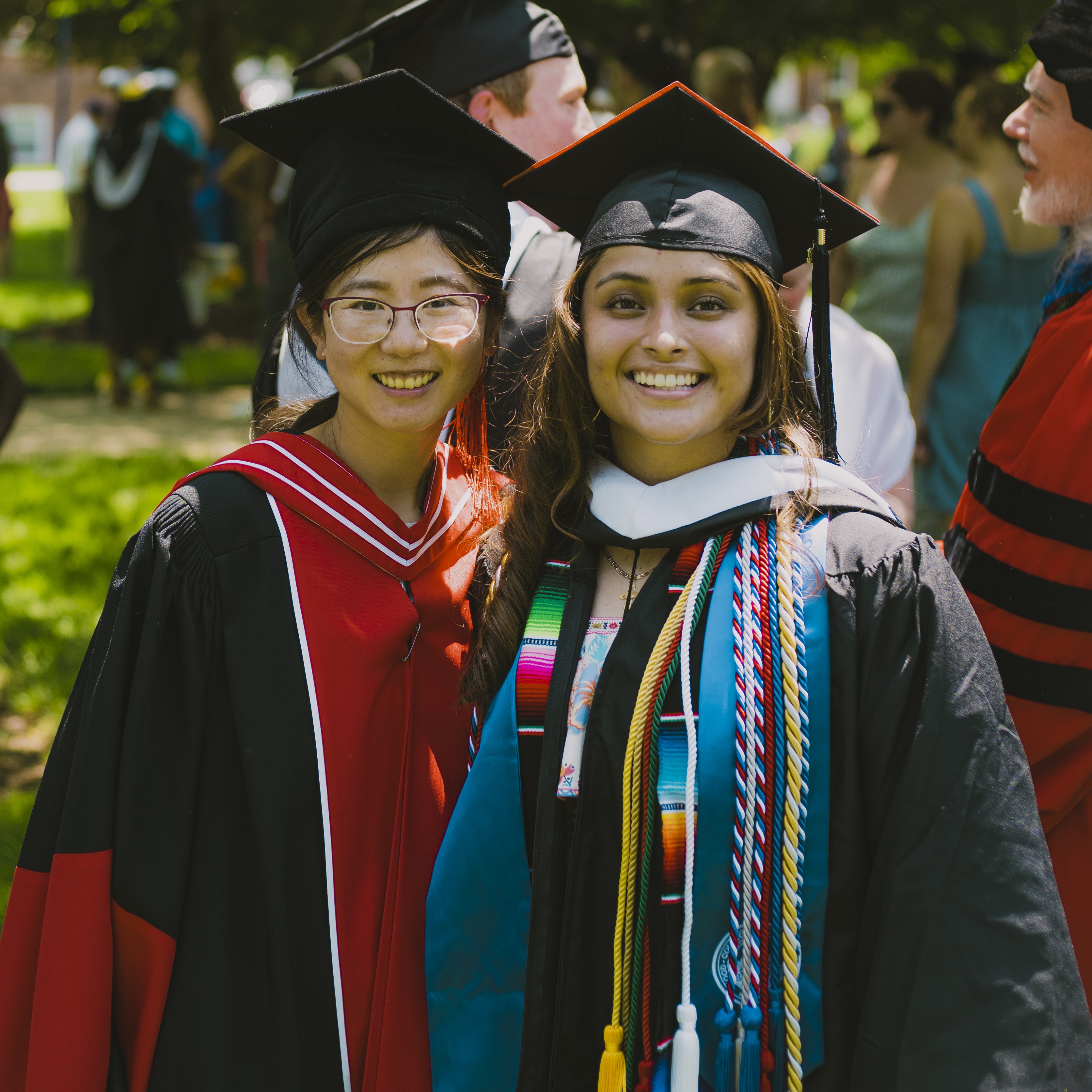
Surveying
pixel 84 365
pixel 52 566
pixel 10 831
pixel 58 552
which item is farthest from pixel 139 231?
pixel 10 831

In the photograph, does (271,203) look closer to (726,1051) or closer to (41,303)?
(41,303)

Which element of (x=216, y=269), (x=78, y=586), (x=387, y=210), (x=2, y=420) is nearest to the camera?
(x=387, y=210)

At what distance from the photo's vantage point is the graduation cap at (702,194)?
1.85 metres

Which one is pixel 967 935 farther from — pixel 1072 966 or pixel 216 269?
pixel 216 269

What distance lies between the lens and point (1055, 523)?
7.01ft

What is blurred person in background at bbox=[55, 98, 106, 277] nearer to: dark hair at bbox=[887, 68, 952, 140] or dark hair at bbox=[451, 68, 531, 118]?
dark hair at bbox=[887, 68, 952, 140]

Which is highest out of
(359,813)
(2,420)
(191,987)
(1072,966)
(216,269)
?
(216,269)

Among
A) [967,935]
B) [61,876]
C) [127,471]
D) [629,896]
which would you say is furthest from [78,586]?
[967,935]

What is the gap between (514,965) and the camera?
6.24 ft

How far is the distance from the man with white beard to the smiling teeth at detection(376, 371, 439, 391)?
1.06 meters

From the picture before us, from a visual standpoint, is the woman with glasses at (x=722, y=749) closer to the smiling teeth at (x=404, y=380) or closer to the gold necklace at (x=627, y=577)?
the gold necklace at (x=627, y=577)

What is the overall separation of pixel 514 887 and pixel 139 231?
8722 mm

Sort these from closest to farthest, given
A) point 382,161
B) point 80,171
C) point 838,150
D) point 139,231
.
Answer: point 382,161, point 139,231, point 80,171, point 838,150

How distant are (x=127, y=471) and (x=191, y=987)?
19.6ft
